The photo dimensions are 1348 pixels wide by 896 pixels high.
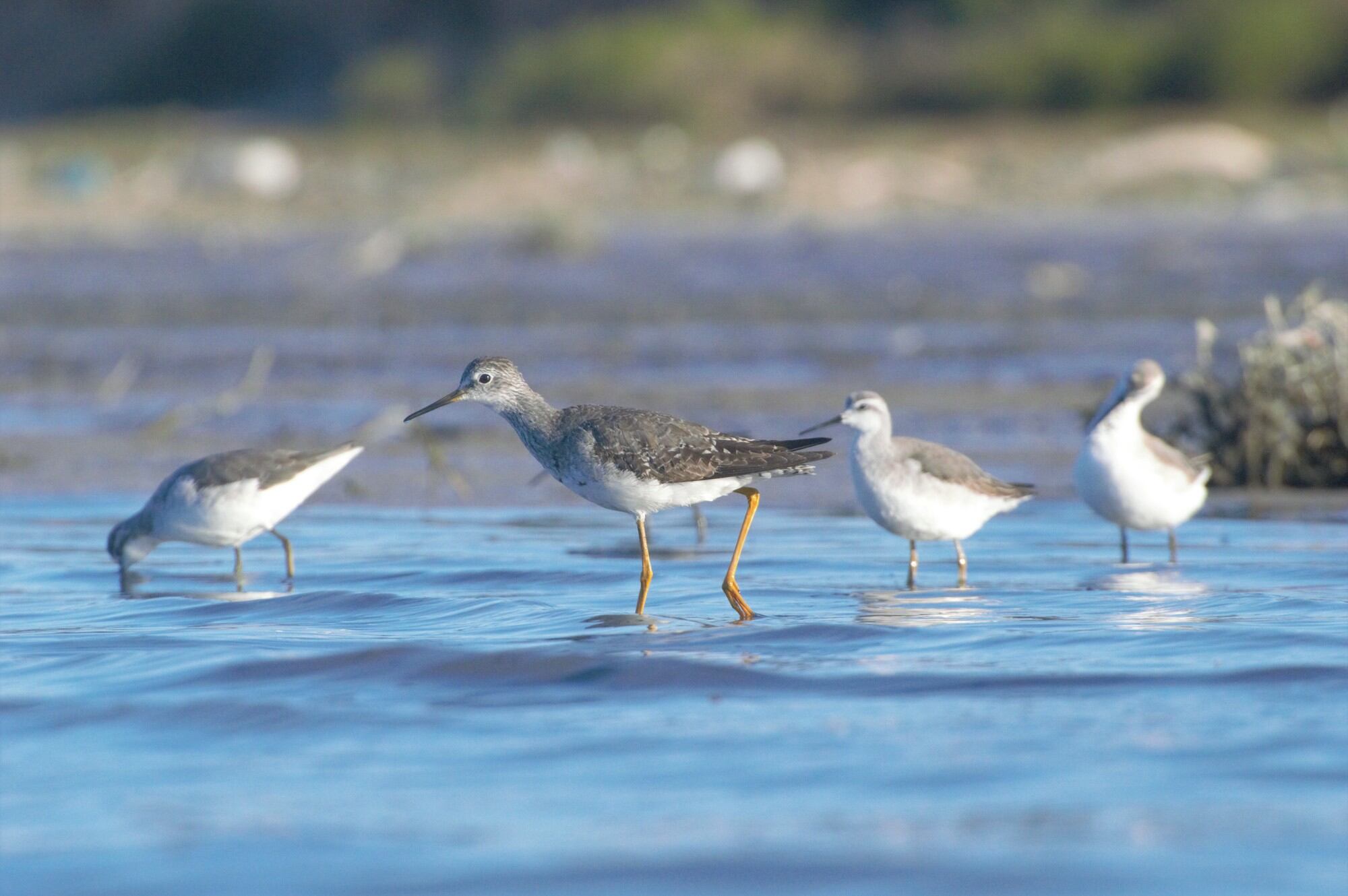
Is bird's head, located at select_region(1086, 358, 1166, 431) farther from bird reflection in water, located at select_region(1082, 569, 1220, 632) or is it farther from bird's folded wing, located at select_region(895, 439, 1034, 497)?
bird reflection in water, located at select_region(1082, 569, 1220, 632)

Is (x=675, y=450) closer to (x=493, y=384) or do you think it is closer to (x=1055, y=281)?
(x=493, y=384)

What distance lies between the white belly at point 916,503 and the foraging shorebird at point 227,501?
2768mm

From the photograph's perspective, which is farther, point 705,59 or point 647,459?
point 705,59

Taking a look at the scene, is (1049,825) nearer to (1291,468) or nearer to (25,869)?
(25,869)

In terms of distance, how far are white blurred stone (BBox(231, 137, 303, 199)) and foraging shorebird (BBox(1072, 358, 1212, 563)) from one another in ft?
72.4

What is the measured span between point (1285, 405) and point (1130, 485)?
7.59 ft

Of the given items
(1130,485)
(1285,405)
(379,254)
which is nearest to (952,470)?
(1130,485)

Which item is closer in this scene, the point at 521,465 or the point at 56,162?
the point at 521,465

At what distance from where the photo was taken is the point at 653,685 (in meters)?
7.14

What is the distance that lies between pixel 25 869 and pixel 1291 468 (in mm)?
8181

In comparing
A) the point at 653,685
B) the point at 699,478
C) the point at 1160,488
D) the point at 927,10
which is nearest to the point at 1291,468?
the point at 1160,488

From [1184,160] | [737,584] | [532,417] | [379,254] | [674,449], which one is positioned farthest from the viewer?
[1184,160]

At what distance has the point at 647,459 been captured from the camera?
8414 mm

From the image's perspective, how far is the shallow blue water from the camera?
5.19 meters
